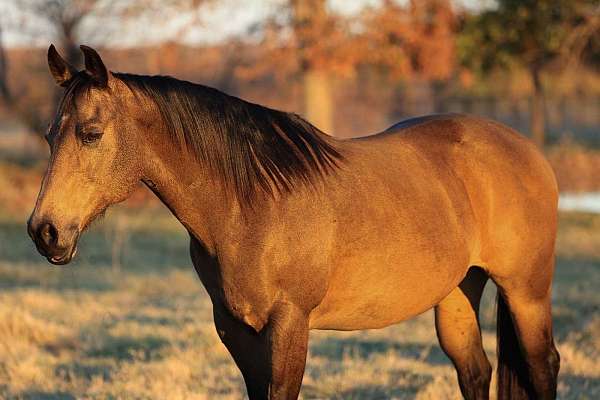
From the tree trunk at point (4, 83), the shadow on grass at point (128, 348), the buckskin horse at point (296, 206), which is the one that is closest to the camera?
the buckskin horse at point (296, 206)

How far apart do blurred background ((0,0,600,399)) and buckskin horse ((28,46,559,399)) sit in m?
0.55

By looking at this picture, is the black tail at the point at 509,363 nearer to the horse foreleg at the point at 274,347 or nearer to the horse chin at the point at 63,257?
the horse foreleg at the point at 274,347

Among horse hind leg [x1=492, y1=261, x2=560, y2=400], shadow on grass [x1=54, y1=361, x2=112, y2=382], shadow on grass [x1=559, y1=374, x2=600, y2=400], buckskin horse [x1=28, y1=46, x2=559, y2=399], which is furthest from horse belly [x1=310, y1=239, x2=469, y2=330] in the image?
shadow on grass [x1=54, y1=361, x2=112, y2=382]

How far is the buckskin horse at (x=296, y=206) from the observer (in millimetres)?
2834

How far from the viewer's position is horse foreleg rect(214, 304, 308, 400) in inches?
122

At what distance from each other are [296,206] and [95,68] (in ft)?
3.02

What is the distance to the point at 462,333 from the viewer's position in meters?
4.32

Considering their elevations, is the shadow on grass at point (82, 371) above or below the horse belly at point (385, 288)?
below

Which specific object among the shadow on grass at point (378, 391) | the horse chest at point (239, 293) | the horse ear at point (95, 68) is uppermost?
the horse ear at point (95, 68)

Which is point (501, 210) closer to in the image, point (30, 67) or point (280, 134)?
point (280, 134)

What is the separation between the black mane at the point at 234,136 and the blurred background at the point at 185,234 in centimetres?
69

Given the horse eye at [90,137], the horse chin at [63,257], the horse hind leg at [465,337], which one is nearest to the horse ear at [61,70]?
the horse eye at [90,137]

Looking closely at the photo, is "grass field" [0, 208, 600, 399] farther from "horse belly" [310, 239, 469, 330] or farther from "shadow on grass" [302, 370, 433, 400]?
"horse belly" [310, 239, 469, 330]

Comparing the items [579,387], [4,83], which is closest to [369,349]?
[579,387]
